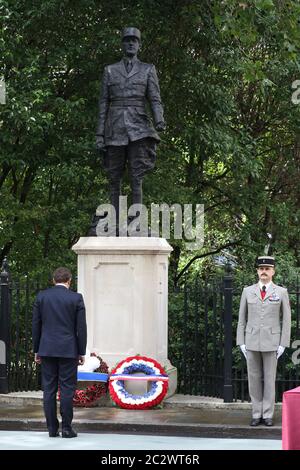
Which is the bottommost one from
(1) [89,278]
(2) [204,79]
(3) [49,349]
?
(3) [49,349]

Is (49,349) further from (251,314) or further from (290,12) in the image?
(290,12)

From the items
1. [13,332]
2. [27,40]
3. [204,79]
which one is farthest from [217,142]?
[13,332]

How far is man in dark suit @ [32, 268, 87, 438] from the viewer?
34.3ft

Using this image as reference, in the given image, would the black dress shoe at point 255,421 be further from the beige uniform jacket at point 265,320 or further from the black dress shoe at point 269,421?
the beige uniform jacket at point 265,320

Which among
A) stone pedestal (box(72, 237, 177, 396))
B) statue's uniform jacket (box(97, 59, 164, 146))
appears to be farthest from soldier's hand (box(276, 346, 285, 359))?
statue's uniform jacket (box(97, 59, 164, 146))

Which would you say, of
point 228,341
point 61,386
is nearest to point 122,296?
A: point 228,341

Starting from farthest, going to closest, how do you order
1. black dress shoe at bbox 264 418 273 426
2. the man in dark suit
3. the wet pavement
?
black dress shoe at bbox 264 418 273 426 → the wet pavement → the man in dark suit

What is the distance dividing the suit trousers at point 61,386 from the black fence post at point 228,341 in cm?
312

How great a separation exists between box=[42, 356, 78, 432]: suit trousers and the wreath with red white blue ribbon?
7.54ft

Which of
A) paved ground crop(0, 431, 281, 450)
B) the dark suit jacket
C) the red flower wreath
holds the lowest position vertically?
paved ground crop(0, 431, 281, 450)

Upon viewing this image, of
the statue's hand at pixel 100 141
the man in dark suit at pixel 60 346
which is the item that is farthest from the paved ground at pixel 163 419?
the statue's hand at pixel 100 141

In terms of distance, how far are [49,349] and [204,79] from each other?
10.8 metres

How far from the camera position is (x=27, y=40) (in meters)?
19.5

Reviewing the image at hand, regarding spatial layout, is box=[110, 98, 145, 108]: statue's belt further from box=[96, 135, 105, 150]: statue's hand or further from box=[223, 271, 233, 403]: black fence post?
box=[223, 271, 233, 403]: black fence post
